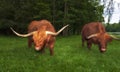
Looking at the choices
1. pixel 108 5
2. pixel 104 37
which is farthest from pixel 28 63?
pixel 108 5

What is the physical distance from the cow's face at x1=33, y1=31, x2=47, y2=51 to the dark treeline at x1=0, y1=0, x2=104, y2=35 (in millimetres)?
25057

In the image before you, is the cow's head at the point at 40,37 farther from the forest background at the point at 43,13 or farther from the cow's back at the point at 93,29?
the forest background at the point at 43,13

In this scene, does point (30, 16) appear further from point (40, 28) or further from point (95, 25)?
point (40, 28)

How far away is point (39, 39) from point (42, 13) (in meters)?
25.3

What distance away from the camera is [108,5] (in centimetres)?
6719

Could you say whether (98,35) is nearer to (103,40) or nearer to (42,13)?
(103,40)

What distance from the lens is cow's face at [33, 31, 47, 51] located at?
14969 mm

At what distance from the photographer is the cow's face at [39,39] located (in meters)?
15.0

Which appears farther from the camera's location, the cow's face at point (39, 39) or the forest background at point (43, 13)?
the forest background at point (43, 13)

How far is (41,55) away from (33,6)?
89.1 ft

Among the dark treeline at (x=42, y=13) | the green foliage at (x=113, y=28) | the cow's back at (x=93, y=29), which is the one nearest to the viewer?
the cow's back at (x=93, y=29)

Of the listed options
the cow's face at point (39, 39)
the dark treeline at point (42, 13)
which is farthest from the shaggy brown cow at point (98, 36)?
the dark treeline at point (42, 13)

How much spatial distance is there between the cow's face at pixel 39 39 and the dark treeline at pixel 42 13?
82.2 ft

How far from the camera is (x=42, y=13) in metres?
40.1
